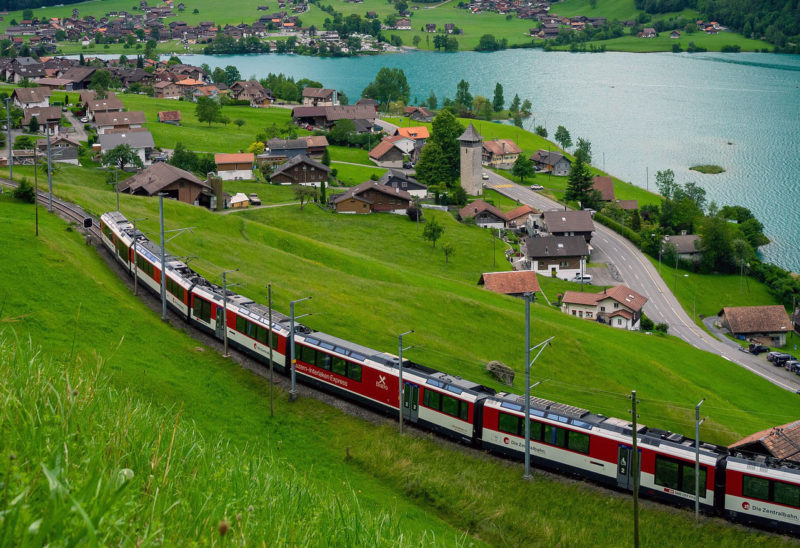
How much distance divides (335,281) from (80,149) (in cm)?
5993

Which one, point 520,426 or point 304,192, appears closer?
point 520,426

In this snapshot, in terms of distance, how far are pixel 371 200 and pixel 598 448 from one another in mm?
69264

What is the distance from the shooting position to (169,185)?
7412cm

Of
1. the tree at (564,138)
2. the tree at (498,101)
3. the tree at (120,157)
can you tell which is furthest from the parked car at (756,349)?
the tree at (498,101)

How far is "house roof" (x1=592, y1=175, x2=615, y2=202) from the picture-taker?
117250mm

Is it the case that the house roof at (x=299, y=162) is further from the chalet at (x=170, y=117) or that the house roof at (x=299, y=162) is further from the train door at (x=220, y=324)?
the train door at (x=220, y=324)

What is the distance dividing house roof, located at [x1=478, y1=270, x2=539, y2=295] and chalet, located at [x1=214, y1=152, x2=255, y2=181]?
39.6 meters

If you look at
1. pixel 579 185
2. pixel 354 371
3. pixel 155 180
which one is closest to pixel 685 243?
pixel 579 185

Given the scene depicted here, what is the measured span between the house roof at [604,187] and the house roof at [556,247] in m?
29.8

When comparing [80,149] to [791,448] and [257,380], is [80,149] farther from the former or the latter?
[791,448]

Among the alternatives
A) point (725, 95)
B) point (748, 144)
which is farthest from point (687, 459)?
point (725, 95)

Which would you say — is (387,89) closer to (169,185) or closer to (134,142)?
(134,142)

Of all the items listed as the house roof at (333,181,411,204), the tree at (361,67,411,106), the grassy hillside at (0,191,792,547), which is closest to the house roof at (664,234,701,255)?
the house roof at (333,181,411,204)

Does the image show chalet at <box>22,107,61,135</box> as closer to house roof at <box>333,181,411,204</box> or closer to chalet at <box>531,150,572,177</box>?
house roof at <box>333,181,411,204</box>
